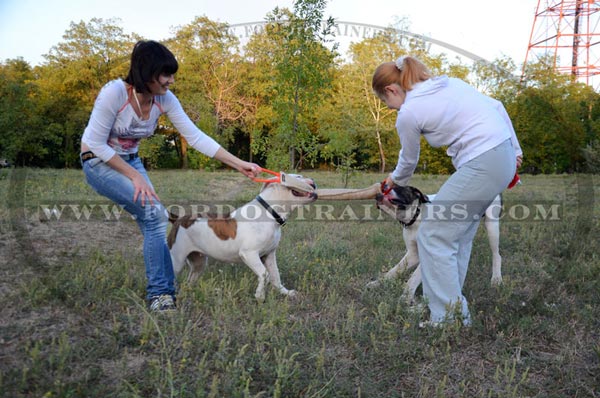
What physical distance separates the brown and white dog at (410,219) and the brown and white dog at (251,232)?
87 cm

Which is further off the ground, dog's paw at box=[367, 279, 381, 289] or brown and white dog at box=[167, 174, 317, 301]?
brown and white dog at box=[167, 174, 317, 301]

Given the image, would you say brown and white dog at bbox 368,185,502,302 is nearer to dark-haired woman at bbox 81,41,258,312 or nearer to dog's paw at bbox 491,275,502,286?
dog's paw at bbox 491,275,502,286

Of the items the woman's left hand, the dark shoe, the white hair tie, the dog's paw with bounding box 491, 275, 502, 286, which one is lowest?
the dog's paw with bounding box 491, 275, 502, 286

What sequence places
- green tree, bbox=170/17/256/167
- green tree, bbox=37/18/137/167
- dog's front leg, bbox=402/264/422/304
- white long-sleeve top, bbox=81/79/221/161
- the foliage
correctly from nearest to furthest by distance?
white long-sleeve top, bbox=81/79/221/161, dog's front leg, bbox=402/264/422/304, the foliage, green tree, bbox=37/18/137/167, green tree, bbox=170/17/256/167

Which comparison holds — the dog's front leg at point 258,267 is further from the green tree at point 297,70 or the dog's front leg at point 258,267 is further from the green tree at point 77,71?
the green tree at point 77,71

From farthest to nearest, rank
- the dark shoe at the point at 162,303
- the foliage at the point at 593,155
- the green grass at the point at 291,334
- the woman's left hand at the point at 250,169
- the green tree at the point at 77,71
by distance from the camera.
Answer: the green tree at the point at 77,71 → the foliage at the point at 593,155 → the woman's left hand at the point at 250,169 → the dark shoe at the point at 162,303 → the green grass at the point at 291,334

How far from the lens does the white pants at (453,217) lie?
362cm

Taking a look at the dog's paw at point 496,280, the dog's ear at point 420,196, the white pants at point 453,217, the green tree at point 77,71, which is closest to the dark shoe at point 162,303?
the white pants at point 453,217

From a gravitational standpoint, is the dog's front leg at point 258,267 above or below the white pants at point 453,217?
below

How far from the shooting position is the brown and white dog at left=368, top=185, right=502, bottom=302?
465 centimetres

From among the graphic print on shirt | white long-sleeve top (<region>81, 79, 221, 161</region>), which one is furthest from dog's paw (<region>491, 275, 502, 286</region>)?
the graphic print on shirt

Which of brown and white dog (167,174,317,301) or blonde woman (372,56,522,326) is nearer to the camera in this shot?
blonde woman (372,56,522,326)

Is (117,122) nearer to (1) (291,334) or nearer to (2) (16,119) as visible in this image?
(1) (291,334)

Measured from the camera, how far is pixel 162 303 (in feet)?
12.8
